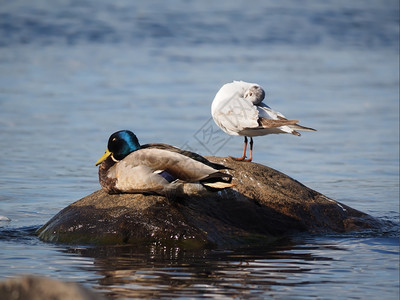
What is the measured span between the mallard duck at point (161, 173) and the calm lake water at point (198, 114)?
1.94 ft

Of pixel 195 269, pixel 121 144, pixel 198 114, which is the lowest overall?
pixel 195 269

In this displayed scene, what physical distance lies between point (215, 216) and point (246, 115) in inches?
52.1

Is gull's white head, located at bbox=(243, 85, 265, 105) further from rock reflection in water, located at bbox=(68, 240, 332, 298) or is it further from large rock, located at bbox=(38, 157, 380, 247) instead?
rock reflection in water, located at bbox=(68, 240, 332, 298)

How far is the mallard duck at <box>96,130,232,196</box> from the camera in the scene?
7094mm

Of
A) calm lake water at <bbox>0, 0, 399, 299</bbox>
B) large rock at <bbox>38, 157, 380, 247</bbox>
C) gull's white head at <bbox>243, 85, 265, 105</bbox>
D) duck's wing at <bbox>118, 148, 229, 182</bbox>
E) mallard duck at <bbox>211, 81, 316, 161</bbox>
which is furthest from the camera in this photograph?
gull's white head at <bbox>243, 85, 265, 105</bbox>

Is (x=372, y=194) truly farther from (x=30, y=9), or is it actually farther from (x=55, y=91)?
(x=30, y=9)

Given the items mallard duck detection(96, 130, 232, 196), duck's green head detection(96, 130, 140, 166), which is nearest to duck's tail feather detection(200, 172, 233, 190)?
mallard duck detection(96, 130, 232, 196)

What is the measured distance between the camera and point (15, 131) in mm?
13289

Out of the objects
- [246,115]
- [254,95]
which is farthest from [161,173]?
[254,95]

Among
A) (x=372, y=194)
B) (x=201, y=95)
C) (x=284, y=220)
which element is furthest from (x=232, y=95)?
(x=201, y=95)

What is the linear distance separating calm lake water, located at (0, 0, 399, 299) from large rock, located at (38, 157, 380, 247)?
0.19 meters

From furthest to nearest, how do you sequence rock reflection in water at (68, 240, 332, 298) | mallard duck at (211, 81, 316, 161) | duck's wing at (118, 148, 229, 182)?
mallard duck at (211, 81, 316, 161)
duck's wing at (118, 148, 229, 182)
rock reflection in water at (68, 240, 332, 298)

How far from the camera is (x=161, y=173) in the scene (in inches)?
280

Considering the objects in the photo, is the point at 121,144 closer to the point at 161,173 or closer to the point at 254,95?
the point at 161,173
